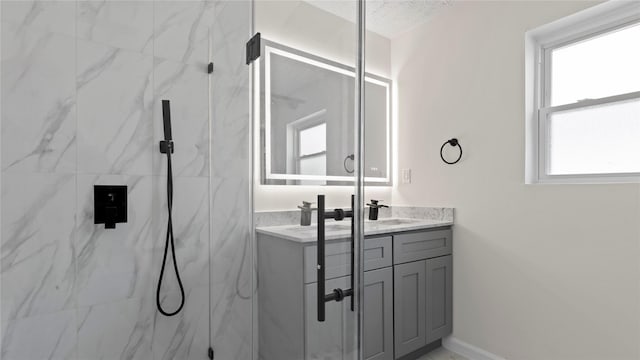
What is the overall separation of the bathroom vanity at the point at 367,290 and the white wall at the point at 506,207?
23cm

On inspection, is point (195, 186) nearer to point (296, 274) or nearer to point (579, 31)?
point (296, 274)

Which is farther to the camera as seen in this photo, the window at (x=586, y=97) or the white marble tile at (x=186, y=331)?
the window at (x=586, y=97)

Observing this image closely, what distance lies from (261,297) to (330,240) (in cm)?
75

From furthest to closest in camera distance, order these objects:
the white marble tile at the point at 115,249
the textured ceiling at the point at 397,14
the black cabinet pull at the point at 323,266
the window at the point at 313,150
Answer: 1. the textured ceiling at the point at 397,14
2. the white marble tile at the point at 115,249
3. the window at the point at 313,150
4. the black cabinet pull at the point at 323,266

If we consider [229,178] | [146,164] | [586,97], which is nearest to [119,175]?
[146,164]

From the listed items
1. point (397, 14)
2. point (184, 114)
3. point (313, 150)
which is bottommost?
point (313, 150)

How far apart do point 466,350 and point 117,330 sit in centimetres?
212

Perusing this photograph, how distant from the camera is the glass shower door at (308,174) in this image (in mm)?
1079

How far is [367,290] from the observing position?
1.88 m

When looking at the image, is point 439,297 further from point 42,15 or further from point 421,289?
point 42,15

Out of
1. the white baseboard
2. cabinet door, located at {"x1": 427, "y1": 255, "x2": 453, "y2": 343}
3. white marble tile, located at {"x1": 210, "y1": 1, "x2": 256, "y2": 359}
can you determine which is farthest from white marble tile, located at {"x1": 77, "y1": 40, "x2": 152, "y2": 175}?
the white baseboard

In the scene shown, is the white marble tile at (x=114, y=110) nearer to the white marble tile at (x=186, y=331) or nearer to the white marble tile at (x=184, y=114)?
the white marble tile at (x=184, y=114)

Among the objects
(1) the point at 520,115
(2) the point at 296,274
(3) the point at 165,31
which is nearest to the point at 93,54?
(3) the point at 165,31

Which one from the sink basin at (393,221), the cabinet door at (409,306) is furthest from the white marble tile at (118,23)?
the cabinet door at (409,306)
